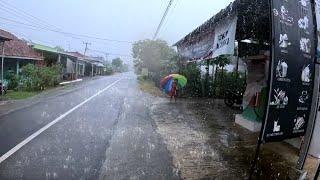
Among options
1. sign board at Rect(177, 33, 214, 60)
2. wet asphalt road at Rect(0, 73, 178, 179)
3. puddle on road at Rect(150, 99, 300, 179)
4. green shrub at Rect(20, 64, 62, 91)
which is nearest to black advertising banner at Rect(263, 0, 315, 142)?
puddle on road at Rect(150, 99, 300, 179)

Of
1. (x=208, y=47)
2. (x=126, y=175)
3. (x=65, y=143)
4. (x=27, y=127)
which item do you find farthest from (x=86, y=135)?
(x=208, y=47)

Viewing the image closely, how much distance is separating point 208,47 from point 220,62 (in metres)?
8.74

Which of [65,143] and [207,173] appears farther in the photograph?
[65,143]

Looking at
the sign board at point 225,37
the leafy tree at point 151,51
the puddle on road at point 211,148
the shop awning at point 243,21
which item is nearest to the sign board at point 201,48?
the shop awning at point 243,21

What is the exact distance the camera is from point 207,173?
22.5ft

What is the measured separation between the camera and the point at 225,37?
11.0 m

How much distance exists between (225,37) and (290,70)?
5759 mm

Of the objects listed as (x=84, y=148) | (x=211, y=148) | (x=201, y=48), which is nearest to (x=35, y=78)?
(x=201, y=48)

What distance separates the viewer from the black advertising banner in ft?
17.1

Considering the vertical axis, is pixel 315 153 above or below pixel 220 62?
below

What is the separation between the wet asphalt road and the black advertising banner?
2203 millimetres

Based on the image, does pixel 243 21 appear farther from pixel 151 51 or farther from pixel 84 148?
pixel 151 51

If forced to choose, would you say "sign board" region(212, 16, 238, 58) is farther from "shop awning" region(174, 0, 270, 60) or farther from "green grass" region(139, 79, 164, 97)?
"green grass" region(139, 79, 164, 97)

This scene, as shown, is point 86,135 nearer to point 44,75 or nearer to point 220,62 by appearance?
point 220,62
